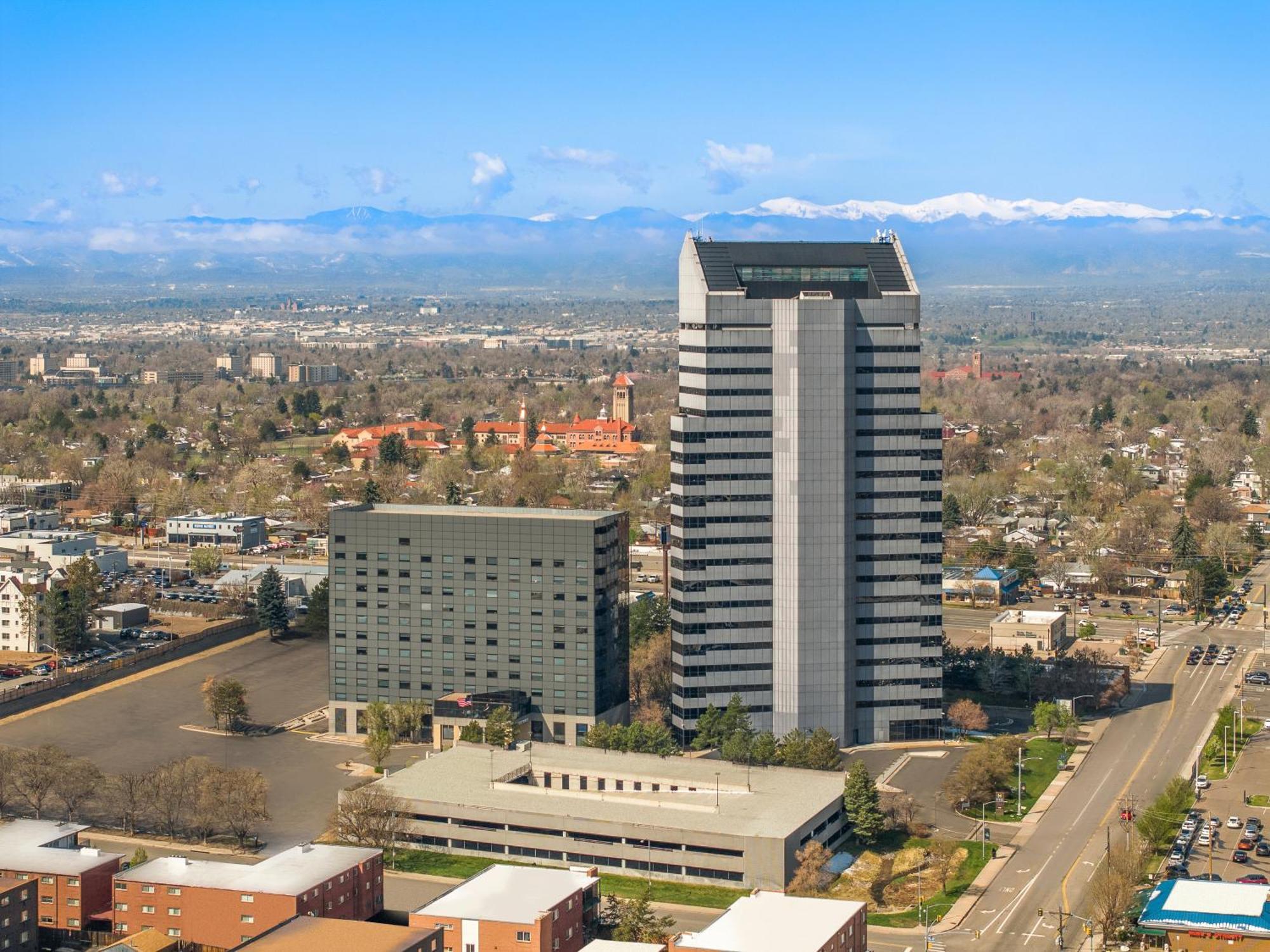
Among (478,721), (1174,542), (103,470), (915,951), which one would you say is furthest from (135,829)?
(103,470)

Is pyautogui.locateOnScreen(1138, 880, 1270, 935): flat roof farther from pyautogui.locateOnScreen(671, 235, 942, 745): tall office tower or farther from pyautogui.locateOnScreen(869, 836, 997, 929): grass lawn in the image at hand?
pyautogui.locateOnScreen(671, 235, 942, 745): tall office tower

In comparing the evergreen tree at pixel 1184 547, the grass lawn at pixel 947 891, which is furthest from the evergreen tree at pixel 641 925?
the evergreen tree at pixel 1184 547

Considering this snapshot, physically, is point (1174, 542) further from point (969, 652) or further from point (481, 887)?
point (481, 887)

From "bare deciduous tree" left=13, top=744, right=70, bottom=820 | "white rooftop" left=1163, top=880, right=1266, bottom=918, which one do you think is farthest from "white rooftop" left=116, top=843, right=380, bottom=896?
"white rooftop" left=1163, top=880, right=1266, bottom=918

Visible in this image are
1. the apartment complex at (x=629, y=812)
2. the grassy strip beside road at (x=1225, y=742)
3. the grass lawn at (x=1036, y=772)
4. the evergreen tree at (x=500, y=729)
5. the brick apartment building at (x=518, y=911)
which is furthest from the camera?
the grassy strip beside road at (x=1225, y=742)

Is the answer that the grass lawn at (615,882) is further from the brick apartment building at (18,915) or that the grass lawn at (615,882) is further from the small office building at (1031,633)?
the small office building at (1031,633)

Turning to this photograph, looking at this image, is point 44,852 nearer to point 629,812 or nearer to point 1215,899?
point 629,812
